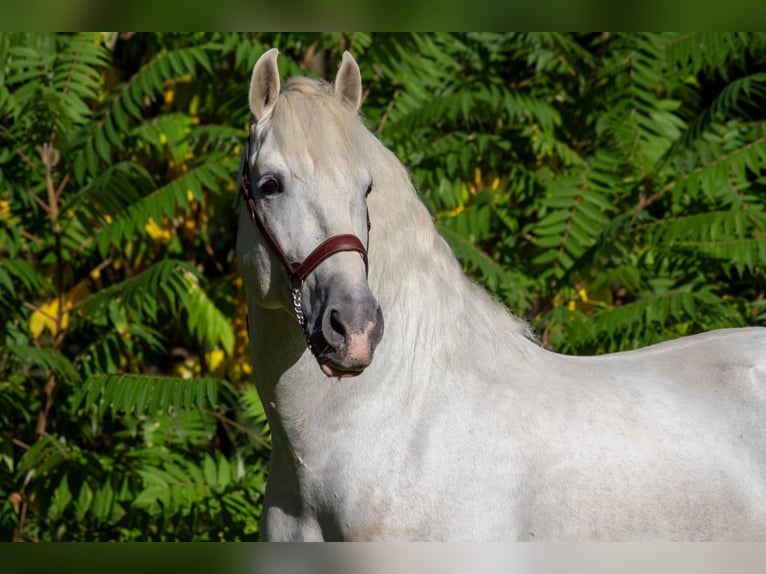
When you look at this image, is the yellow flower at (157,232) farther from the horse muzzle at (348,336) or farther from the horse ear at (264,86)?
the horse muzzle at (348,336)

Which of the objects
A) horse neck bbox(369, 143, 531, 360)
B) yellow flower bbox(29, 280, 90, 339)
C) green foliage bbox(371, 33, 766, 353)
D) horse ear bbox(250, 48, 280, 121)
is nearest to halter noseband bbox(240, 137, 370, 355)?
horse neck bbox(369, 143, 531, 360)

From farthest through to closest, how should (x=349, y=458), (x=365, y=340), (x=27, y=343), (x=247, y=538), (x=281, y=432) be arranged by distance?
(x=27, y=343)
(x=247, y=538)
(x=281, y=432)
(x=349, y=458)
(x=365, y=340)

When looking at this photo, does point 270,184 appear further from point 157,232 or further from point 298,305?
point 157,232

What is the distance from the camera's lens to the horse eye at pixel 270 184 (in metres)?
2.40

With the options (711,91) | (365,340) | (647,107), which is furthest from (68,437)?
(711,91)

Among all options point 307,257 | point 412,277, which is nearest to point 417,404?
point 412,277

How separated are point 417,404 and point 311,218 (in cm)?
60

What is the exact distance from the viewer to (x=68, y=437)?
4922 mm

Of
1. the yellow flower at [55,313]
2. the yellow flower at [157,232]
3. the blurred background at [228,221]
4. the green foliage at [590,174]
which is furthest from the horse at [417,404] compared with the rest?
the yellow flower at [157,232]

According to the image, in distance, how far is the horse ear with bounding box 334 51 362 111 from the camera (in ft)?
8.73

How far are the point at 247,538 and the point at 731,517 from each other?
7.94 feet

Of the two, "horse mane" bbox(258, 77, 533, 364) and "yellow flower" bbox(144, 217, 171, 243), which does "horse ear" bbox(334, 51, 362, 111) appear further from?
"yellow flower" bbox(144, 217, 171, 243)

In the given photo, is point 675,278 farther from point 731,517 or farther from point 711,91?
point 731,517

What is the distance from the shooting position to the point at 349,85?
2682 millimetres
